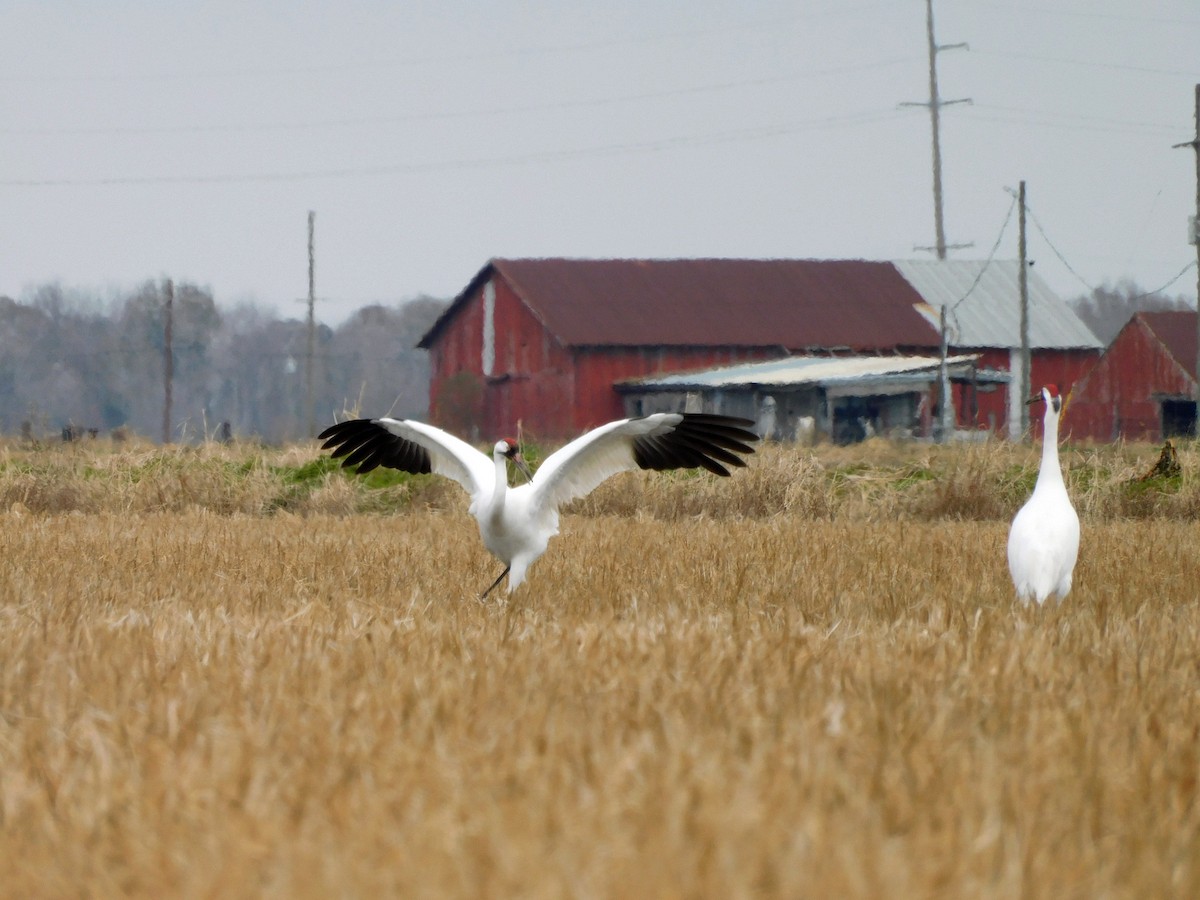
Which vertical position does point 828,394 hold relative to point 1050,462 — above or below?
above

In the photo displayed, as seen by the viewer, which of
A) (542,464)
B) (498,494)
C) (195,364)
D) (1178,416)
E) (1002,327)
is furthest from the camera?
(195,364)

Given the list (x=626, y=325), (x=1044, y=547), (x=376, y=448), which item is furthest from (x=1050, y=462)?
(x=626, y=325)

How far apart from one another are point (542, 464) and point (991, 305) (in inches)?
1584

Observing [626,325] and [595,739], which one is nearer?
[595,739]

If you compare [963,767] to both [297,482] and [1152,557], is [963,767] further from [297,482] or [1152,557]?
[297,482]

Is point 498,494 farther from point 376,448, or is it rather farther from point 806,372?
point 806,372

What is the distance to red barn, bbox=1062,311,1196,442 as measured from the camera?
153 ft

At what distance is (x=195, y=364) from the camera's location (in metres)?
91.1

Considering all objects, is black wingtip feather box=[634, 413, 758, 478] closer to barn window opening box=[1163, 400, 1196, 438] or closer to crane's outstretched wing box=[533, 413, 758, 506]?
crane's outstretched wing box=[533, 413, 758, 506]

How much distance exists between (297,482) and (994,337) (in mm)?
30760

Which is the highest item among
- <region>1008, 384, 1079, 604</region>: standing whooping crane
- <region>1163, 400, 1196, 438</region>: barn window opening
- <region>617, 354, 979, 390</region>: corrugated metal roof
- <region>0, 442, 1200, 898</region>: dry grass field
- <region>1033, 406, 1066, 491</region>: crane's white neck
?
<region>617, 354, 979, 390</region>: corrugated metal roof

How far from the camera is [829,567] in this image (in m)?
9.63

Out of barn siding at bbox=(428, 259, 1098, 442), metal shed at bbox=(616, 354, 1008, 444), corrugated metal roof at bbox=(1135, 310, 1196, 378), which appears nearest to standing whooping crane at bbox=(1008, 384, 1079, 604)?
metal shed at bbox=(616, 354, 1008, 444)

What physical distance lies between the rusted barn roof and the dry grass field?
34108 mm
